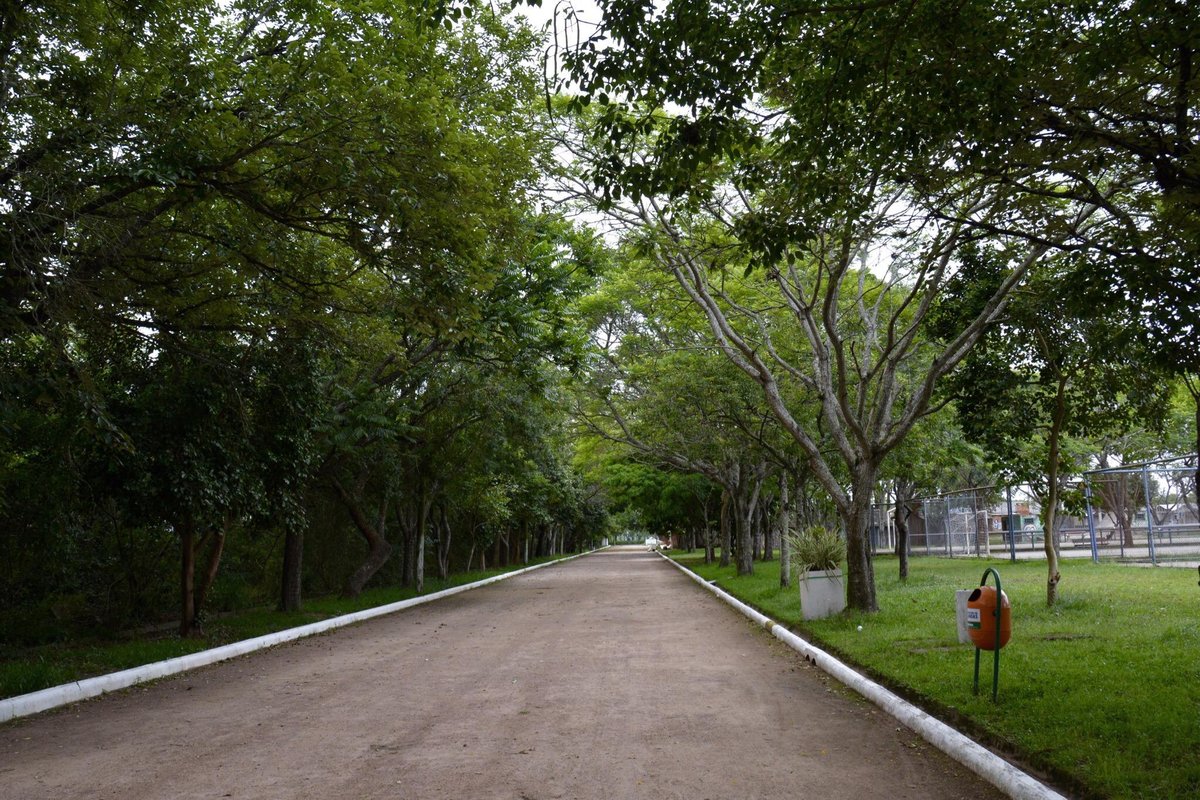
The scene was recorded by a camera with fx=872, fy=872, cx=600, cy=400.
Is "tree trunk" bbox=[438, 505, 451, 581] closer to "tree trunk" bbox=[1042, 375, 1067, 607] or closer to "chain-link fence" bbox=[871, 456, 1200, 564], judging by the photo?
"chain-link fence" bbox=[871, 456, 1200, 564]

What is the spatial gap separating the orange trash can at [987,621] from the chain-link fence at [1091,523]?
53.8 ft

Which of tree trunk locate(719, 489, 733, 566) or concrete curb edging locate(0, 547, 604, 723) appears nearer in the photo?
concrete curb edging locate(0, 547, 604, 723)

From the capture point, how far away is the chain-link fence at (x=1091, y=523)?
25.5 meters

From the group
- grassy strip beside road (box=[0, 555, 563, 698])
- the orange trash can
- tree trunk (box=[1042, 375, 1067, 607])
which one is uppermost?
tree trunk (box=[1042, 375, 1067, 607])

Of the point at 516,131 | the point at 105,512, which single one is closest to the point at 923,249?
the point at 516,131

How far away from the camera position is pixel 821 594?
1398 cm

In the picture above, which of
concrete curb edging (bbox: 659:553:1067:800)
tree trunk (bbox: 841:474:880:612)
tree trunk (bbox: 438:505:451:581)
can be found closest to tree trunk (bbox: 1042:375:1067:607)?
tree trunk (bbox: 841:474:880:612)

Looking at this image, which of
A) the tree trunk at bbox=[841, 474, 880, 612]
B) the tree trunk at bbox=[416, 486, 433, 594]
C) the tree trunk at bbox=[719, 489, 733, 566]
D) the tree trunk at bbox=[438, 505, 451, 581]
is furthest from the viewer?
the tree trunk at bbox=[719, 489, 733, 566]

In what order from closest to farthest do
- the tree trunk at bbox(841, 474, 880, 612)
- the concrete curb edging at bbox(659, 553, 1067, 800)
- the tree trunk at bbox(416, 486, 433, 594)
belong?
the concrete curb edging at bbox(659, 553, 1067, 800) → the tree trunk at bbox(841, 474, 880, 612) → the tree trunk at bbox(416, 486, 433, 594)

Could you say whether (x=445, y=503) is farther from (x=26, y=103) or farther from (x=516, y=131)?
(x=26, y=103)

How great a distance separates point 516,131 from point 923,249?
615cm

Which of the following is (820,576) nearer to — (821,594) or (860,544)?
(821,594)

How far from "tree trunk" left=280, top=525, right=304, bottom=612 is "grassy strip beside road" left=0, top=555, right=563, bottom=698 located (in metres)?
0.29

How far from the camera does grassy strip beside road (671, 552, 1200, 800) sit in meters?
5.35
